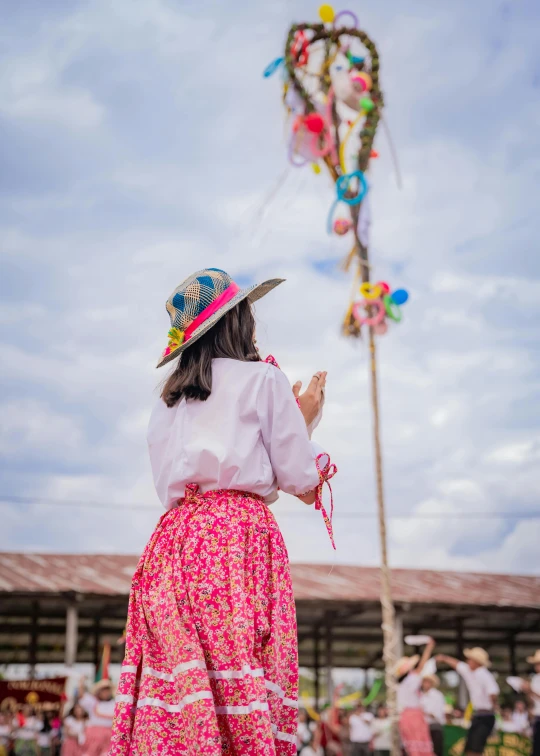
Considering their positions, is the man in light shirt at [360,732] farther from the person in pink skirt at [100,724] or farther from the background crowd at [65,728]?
the person in pink skirt at [100,724]

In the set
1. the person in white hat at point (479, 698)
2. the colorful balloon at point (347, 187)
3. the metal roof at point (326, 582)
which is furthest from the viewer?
Answer: the metal roof at point (326, 582)

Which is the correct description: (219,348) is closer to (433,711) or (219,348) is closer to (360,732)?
(433,711)

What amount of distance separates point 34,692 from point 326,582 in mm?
5212

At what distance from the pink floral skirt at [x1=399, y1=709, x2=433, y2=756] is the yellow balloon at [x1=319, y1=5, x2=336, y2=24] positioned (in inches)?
319

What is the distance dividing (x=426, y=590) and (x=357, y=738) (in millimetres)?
2916

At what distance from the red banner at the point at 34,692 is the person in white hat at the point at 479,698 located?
6.39 metres

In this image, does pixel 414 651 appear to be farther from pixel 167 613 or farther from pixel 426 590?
pixel 167 613

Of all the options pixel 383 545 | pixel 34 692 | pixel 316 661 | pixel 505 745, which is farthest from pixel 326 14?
pixel 316 661

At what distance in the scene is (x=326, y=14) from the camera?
9.27 metres

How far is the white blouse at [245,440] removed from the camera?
7.47 ft

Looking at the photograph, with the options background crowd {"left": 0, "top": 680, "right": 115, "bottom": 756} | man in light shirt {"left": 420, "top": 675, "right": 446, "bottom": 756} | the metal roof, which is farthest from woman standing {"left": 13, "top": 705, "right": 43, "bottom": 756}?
man in light shirt {"left": 420, "top": 675, "right": 446, "bottom": 756}

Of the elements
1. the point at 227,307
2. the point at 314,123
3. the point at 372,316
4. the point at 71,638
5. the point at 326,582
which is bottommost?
the point at 71,638

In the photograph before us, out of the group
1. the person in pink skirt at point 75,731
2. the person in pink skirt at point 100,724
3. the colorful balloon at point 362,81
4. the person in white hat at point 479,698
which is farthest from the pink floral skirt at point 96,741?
the colorful balloon at point 362,81

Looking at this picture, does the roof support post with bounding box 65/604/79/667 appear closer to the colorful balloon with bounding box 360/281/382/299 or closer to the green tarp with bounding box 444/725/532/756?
the green tarp with bounding box 444/725/532/756
